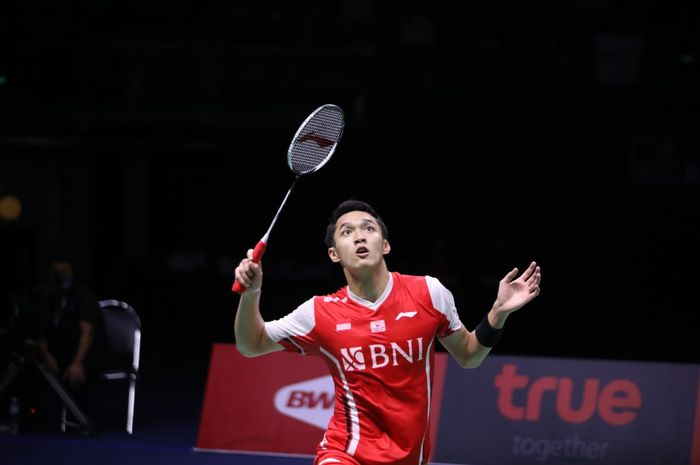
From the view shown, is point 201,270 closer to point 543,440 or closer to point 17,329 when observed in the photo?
point 17,329

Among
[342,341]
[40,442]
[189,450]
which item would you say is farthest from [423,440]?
[40,442]

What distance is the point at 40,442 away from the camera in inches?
296

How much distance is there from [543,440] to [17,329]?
12.8 ft

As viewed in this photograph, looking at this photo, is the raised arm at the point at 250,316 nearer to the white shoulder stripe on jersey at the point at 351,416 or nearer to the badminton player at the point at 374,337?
the badminton player at the point at 374,337

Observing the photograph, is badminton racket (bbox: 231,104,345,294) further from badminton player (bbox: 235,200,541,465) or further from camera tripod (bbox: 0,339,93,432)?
camera tripod (bbox: 0,339,93,432)

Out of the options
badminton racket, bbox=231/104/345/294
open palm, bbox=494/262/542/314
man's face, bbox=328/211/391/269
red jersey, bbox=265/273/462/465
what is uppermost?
badminton racket, bbox=231/104/345/294

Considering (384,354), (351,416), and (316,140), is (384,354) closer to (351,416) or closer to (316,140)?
(351,416)

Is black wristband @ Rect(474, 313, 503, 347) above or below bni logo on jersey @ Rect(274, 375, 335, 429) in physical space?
above

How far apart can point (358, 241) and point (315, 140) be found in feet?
2.52

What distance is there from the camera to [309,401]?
23.6 ft

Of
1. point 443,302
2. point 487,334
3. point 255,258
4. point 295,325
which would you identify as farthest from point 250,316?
point 487,334

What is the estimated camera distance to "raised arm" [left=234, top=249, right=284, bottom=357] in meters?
3.43

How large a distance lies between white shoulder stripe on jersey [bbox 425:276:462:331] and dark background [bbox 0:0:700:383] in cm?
829

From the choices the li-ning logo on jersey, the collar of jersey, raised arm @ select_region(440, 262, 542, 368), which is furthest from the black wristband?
the collar of jersey
